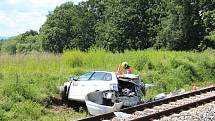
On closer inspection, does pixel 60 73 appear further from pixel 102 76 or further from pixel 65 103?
pixel 102 76

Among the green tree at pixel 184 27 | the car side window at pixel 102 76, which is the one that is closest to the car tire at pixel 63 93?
the car side window at pixel 102 76

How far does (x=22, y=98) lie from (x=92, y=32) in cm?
7791

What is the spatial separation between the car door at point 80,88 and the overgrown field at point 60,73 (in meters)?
0.65

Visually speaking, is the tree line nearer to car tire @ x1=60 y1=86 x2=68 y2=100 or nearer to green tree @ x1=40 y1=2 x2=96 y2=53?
green tree @ x1=40 y1=2 x2=96 y2=53

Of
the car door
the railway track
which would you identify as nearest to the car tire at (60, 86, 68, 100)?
the car door

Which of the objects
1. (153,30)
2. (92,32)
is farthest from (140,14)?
(92,32)

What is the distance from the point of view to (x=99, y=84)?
628 inches

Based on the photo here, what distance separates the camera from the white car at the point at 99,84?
15.7m

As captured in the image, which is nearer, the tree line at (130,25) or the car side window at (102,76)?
the car side window at (102,76)

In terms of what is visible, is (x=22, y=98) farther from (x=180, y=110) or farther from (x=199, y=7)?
(x=199, y=7)

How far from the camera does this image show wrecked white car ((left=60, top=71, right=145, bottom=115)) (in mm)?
15320

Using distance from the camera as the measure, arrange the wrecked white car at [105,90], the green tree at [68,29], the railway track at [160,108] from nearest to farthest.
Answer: the railway track at [160,108] < the wrecked white car at [105,90] < the green tree at [68,29]

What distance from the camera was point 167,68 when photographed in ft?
92.3

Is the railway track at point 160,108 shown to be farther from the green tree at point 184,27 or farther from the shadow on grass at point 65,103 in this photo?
the green tree at point 184,27
